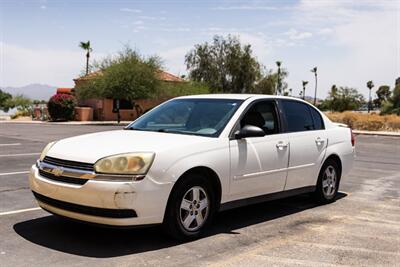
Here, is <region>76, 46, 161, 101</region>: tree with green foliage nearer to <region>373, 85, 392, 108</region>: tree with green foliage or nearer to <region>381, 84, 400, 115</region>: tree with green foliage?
<region>381, 84, 400, 115</region>: tree with green foliage

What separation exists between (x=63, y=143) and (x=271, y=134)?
2649mm

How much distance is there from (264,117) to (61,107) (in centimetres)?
3572

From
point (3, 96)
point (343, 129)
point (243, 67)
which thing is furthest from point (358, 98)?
point (343, 129)

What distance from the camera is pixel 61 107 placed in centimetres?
4016

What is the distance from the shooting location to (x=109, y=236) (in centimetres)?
546

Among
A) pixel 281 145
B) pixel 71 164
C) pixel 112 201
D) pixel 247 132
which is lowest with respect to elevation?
pixel 112 201

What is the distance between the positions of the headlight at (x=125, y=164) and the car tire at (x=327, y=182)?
341cm

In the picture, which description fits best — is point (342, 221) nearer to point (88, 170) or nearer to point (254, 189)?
point (254, 189)

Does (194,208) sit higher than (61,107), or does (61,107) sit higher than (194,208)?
(61,107)

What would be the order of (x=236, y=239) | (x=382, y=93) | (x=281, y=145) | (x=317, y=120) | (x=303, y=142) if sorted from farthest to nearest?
(x=382, y=93) → (x=317, y=120) → (x=303, y=142) → (x=281, y=145) → (x=236, y=239)

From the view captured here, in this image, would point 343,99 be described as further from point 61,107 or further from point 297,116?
point 297,116

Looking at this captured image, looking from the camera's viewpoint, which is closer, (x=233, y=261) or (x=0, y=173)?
(x=233, y=261)

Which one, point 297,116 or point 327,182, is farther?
point 327,182

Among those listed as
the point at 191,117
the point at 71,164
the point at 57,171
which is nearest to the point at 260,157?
the point at 191,117
